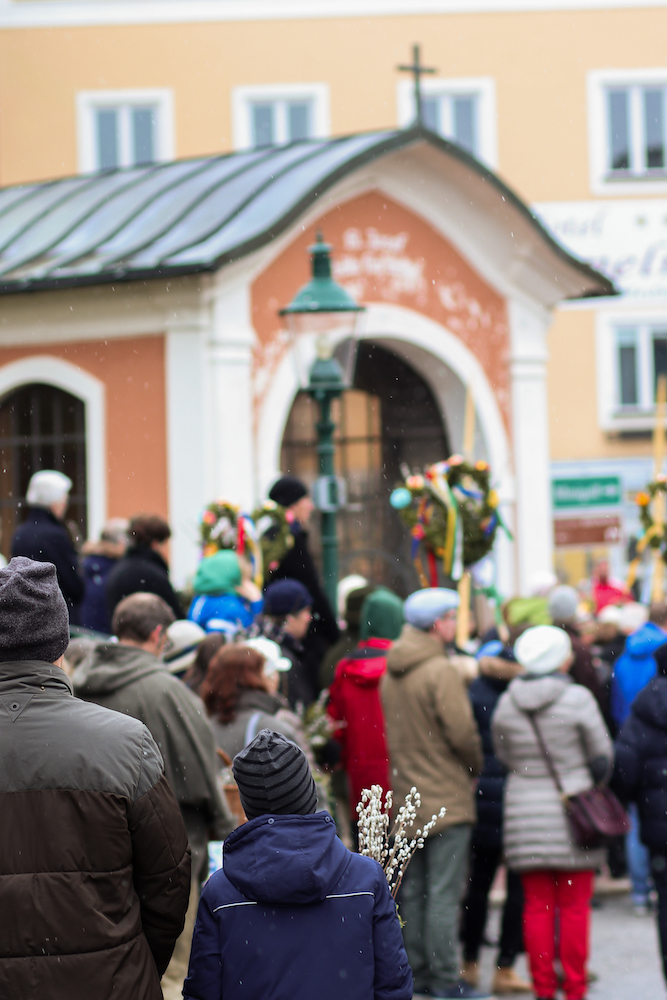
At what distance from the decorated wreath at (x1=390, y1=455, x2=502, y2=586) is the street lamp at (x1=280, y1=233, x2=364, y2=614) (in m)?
0.71

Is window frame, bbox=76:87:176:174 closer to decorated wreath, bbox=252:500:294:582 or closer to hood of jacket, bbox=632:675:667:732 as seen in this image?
decorated wreath, bbox=252:500:294:582

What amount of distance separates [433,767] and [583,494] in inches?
498

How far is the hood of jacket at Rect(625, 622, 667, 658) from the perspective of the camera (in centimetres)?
759

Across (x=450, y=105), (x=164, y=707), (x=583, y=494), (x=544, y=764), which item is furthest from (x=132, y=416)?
(x=450, y=105)

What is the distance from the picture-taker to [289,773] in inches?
123

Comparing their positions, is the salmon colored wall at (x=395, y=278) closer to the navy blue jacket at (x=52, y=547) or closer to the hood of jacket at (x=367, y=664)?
the navy blue jacket at (x=52, y=547)

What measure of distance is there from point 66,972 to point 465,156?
10991 millimetres

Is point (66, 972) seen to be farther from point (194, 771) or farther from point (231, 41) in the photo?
point (231, 41)

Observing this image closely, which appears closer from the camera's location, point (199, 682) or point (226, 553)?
point (199, 682)

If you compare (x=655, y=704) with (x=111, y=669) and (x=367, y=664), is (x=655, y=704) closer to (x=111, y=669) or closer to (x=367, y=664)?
(x=367, y=664)

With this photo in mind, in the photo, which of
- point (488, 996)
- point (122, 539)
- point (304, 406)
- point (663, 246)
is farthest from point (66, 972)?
point (663, 246)

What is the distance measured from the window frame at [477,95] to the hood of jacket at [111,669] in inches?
735

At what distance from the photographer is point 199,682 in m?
6.19

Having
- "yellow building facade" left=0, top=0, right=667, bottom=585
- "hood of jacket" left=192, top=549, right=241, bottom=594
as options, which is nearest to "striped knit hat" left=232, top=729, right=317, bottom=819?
"hood of jacket" left=192, top=549, right=241, bottom=594
